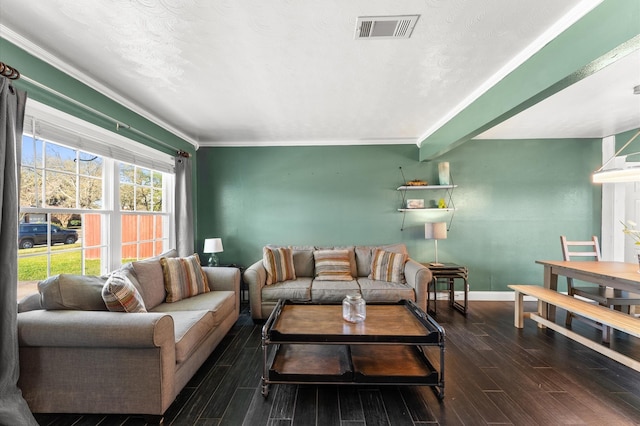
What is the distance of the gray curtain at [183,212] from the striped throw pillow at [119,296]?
1.64m

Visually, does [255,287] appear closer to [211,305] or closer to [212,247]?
[211,305]

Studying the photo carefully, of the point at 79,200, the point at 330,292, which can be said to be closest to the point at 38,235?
the point at 79,200

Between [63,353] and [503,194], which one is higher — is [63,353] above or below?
below

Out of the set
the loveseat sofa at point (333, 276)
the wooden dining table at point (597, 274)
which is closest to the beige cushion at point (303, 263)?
the loveseat sofa at point (333, 276)

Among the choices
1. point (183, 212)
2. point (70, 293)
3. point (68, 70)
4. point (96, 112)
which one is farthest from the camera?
point (183, 212)

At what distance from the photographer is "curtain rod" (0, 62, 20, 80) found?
4.90 feet

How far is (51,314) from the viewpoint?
5.36 feet

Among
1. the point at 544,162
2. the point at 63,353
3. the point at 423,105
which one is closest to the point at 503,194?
the point at 544,162

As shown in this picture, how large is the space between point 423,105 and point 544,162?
105 inches

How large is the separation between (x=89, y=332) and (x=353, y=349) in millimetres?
1901

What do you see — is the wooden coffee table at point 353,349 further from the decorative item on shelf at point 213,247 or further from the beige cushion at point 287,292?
the decorative item on shelf at point 213,247

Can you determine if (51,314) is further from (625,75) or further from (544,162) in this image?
(544,162)

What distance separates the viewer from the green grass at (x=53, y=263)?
1890 mm

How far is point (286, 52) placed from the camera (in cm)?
183
